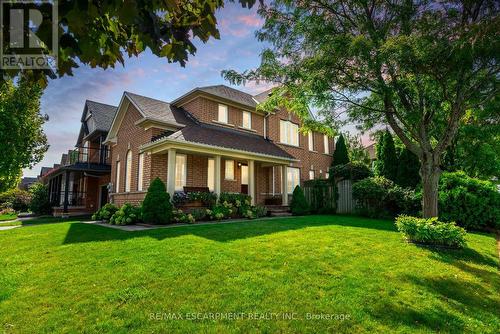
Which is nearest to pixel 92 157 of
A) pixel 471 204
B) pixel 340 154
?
pixel 340 154

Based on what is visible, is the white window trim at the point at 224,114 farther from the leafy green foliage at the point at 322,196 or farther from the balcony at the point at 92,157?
the balcony at the point at 92,157

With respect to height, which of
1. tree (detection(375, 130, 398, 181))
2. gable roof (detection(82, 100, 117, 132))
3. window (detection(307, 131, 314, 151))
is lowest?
tree (detection(375, 130, 398, 181))

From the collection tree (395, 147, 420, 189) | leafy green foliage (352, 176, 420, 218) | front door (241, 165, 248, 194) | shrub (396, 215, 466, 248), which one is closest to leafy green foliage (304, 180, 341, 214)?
leafy green foliage (352, 176, 420, 218)

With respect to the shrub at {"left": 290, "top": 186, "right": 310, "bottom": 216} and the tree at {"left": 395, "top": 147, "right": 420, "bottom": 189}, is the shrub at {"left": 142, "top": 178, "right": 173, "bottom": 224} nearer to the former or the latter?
the shrub at {"left": 290, "top": 186, "right": 310, "bottom": 216}

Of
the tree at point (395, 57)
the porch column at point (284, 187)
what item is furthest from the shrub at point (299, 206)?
the tree at point (395, 57)

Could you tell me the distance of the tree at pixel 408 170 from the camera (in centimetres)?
1465

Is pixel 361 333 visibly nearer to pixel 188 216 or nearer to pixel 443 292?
pixel 443 292

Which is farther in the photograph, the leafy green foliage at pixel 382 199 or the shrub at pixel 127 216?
the leafy green foliage at pixel 382 199

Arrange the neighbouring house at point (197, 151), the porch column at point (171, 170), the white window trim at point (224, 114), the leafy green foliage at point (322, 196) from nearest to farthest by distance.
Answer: the porch column at point (171, 170) < the neighbouring house at point (197, 151) < the leafy green foliage at point (322, 196) < the white window trim at point (224, 114)

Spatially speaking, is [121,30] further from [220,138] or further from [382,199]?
[382,199]

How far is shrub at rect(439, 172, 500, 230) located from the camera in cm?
1077

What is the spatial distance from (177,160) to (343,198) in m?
9.80

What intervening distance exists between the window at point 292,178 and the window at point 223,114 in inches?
233

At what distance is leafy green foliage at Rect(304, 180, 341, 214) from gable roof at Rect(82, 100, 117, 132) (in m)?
16.4
